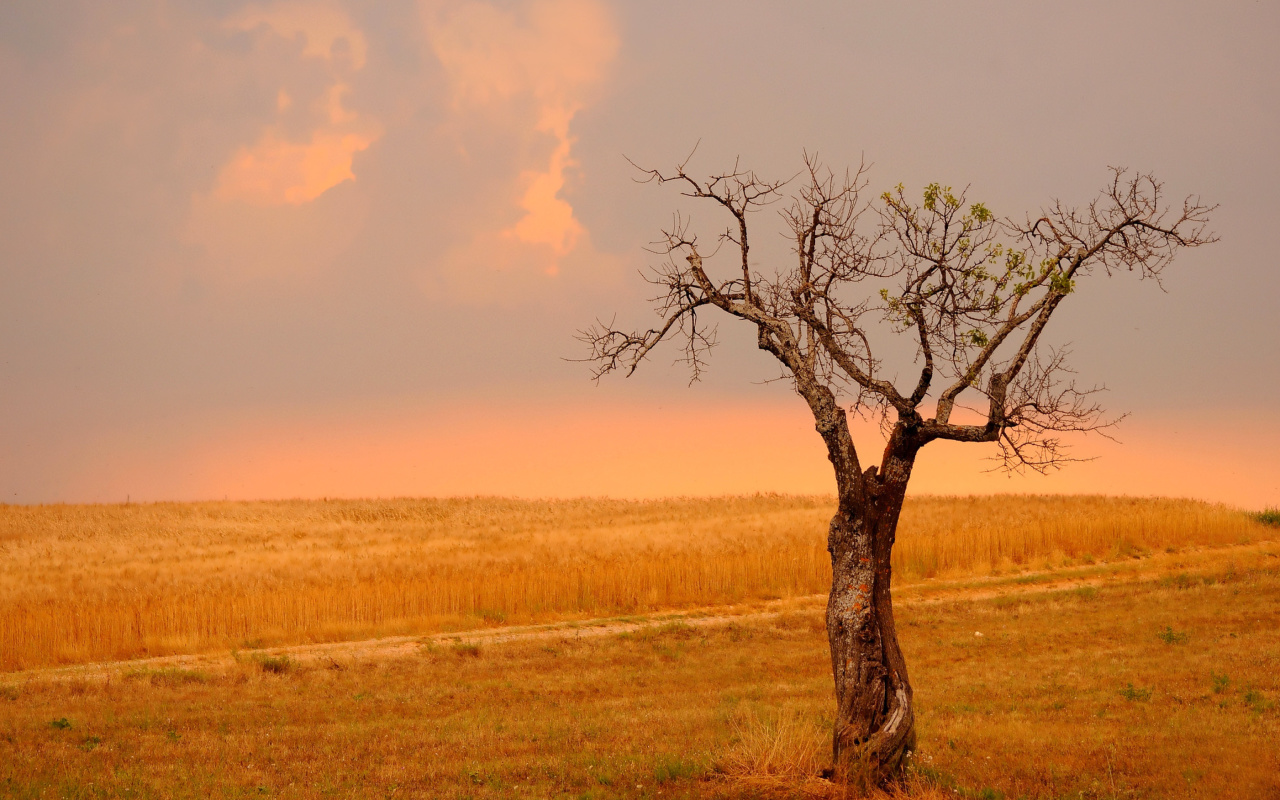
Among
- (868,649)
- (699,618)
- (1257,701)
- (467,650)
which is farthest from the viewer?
(699,618)

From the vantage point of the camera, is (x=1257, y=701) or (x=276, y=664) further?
(x=276, y=664)

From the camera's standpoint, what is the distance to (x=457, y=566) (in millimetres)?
33625

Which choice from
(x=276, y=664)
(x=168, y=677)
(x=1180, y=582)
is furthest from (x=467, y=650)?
(x=1180, y=582)

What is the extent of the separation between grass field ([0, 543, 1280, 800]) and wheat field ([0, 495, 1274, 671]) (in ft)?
13.6

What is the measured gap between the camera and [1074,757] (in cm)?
1112

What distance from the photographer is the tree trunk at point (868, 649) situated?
9469 mm

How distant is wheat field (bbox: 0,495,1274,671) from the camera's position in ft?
77.6

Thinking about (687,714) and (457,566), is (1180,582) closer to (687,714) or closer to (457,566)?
(687,714)

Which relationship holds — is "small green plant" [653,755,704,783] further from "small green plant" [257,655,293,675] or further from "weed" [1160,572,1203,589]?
"weed" [1160,572,1203,589]

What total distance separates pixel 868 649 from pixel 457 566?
84.8ft

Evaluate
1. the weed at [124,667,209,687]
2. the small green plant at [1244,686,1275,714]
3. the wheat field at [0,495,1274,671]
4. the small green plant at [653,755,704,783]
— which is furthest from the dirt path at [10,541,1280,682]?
the small green plant at [1244,686,1275,714]

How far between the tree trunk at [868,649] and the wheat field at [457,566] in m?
16.9

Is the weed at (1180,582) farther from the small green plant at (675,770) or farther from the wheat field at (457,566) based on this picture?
the small green plant at (675,770)

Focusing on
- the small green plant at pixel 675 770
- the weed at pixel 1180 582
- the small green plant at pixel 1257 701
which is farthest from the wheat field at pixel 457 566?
the small green plant at pixel 1257 701
